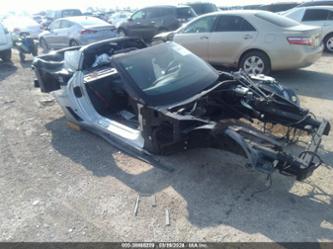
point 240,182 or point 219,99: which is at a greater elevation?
point 219,99

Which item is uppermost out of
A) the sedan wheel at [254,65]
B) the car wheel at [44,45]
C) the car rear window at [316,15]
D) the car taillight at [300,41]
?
the car taillight at [300,41]

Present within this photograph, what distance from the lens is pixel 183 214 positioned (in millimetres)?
3439

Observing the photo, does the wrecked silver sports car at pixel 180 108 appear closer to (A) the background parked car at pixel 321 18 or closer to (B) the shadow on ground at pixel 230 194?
(B) the shadow on ground at pixel 230 194

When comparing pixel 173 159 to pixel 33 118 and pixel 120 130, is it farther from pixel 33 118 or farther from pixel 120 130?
pixel 33 118

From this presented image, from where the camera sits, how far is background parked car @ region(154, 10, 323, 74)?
7676mm

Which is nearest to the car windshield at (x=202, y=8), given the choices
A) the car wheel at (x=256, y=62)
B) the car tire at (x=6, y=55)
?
the car tire at (x=6, y=55)

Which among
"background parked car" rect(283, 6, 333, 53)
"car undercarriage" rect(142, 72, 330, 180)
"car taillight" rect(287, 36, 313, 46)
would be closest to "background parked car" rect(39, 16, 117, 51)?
"background parked car" rect(283, 6, 333, 53)

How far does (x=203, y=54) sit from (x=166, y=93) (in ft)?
16.7

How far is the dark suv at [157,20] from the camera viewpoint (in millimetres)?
14289

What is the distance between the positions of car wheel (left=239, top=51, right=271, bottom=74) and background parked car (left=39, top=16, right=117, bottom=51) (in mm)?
6811

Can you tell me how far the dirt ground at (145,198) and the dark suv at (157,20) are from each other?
10.1 metres

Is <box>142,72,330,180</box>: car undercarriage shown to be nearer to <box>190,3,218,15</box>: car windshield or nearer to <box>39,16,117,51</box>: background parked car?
<box>39,16,117,51</box>: background parked car

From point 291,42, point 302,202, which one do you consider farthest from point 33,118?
point 291,42

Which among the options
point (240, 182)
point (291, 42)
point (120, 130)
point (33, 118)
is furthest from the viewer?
point (291, 42)
